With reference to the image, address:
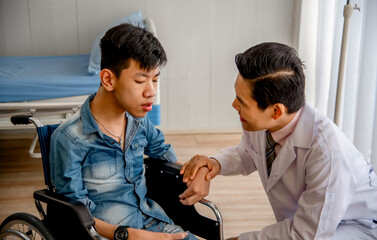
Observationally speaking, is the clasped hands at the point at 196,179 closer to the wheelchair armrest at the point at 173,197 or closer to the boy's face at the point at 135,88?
the wheelchair armrest at the point at 173,197

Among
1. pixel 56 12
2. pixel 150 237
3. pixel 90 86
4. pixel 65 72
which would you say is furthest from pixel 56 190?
pixel 56 12

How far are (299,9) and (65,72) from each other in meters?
1.84

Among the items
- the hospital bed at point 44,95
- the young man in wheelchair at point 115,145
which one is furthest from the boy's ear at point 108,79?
the hospital bed at point 44,95

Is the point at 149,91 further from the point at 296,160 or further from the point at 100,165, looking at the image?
the point at 296,160

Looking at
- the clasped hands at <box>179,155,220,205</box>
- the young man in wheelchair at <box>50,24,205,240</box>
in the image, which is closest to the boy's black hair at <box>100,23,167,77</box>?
the young man in wheelchair at <box>50,24,205,240</box>

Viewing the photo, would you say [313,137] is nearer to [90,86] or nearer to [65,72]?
[90,86]

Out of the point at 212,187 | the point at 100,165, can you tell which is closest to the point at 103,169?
the point at 100,165

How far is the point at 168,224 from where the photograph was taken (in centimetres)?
144

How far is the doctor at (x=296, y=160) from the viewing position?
3.91 ft

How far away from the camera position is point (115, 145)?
4.37 ft

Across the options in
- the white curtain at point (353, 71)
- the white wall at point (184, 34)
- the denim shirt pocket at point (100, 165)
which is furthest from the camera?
the white wall at point (184, 34)

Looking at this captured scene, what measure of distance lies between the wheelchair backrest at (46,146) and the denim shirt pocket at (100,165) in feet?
0.39

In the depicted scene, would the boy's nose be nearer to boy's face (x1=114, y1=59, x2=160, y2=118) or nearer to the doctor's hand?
boy's face (x1=114, y1=59, x2=160, y2=118)

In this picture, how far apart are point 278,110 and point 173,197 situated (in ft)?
1.57
